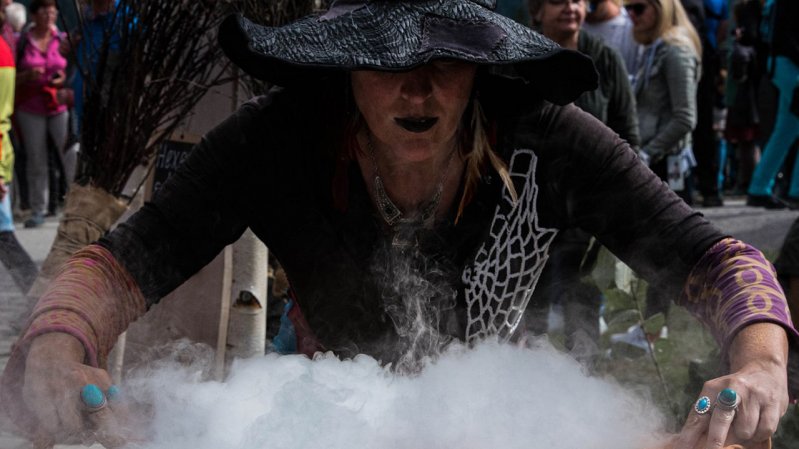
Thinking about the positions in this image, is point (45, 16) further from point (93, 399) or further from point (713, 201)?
point (93, 399)

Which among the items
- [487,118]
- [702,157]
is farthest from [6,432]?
[702,157]

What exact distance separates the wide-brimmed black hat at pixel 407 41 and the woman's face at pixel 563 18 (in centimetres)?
217

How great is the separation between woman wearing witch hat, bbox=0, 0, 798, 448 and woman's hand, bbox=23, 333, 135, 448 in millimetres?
14

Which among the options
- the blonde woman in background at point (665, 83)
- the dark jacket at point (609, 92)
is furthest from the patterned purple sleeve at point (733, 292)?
the blonde woman in background at point (665, 83)

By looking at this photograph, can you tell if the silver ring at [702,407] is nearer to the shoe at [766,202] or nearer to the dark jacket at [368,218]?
the dark jacket at [368,218]

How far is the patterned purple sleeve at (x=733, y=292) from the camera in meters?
1.77

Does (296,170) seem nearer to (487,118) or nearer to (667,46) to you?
(487,118)

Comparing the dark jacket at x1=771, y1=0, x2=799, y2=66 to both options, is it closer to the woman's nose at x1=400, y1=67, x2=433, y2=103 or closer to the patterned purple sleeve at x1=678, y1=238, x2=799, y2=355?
the patterned purple sleeve at x1=678, y1=238, x2=799, y2=355

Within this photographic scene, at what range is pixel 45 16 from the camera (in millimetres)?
7691

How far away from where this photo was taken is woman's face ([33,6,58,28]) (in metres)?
7.61

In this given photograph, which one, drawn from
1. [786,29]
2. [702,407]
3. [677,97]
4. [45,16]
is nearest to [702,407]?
[702,407]

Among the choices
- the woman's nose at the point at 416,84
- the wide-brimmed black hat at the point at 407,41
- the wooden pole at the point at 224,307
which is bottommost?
the wooden pole at the point at 224,307

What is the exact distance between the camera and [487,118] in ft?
7.13

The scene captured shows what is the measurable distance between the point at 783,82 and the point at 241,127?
18.1 ft
